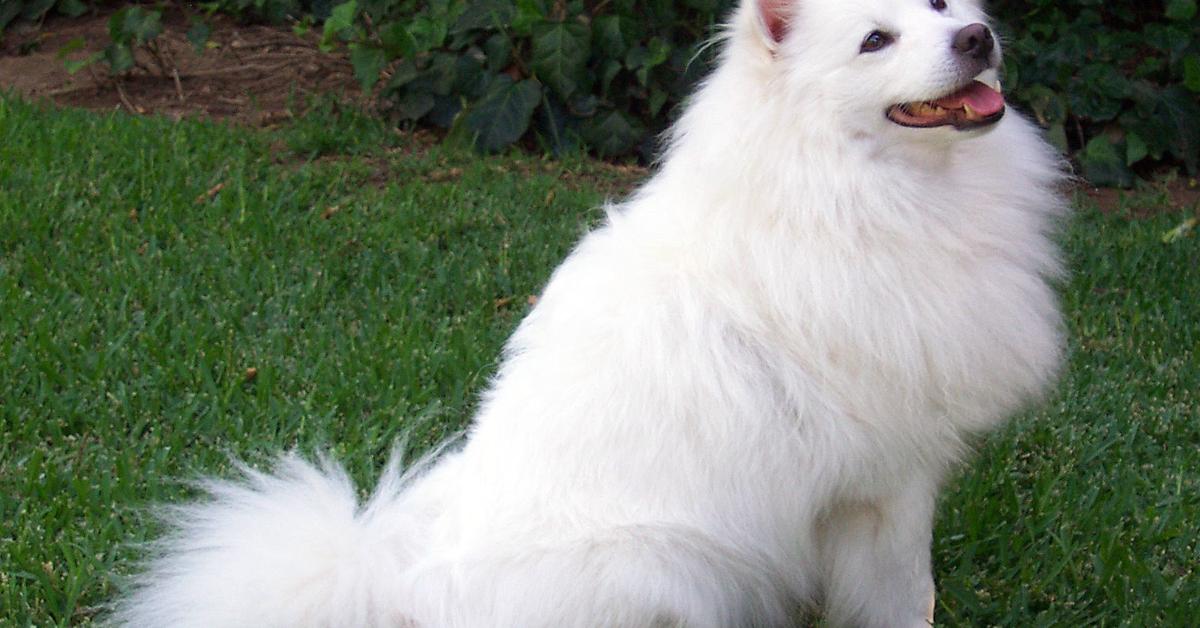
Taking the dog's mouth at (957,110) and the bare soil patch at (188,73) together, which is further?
the bare soil patch at (188,73)

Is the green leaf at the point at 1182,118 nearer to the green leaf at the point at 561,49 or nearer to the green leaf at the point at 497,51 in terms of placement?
the green leaf at the point at 561,49

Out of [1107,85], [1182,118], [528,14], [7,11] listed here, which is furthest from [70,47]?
[1182,118]

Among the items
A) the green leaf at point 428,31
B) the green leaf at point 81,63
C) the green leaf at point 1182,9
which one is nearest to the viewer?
the green leaf at point 1182,9

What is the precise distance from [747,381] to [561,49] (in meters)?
3.75

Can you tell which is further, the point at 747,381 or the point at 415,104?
the point at 415,104

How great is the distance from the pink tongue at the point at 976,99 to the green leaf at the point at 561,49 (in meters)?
3.64

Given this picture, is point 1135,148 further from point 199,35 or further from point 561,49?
point 199,35

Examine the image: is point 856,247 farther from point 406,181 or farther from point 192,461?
point 406,181

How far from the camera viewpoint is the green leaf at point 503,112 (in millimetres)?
6332

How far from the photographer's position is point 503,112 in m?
6.35

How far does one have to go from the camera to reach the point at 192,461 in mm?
3662

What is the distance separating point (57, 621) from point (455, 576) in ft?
3.54

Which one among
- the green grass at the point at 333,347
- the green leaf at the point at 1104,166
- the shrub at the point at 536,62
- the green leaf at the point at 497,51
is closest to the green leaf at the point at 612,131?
the shrub at the point at 536,62

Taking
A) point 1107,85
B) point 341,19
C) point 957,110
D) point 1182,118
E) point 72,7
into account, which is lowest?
point 1182,118
